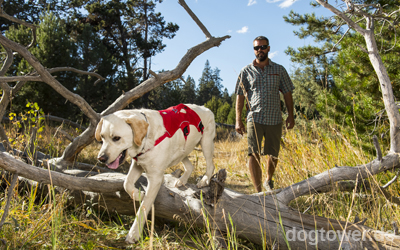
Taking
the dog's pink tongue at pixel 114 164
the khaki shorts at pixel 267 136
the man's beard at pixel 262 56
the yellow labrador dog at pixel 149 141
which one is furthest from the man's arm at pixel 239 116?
the dog's pink tongue at pixel 114 164

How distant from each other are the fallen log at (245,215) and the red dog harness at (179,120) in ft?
1.98

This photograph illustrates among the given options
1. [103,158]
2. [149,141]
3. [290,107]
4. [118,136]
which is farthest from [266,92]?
[103,158]

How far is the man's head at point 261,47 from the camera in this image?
3586mm

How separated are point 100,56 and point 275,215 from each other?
13061mm

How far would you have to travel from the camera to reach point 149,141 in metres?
2.07

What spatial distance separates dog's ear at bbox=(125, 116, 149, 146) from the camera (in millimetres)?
1897

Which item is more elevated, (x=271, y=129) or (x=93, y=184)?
(x=271, y=129)

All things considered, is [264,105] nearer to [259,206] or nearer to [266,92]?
[266,92]

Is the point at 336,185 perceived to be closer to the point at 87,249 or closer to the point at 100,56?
the point at 87,249

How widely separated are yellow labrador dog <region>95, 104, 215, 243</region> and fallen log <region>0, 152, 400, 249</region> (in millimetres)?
264

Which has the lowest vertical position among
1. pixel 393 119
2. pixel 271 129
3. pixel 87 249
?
pixel 87 249

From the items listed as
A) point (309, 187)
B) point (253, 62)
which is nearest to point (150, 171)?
point (309, 187)

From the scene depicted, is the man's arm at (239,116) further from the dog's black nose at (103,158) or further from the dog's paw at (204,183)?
the dog's black nose at (103,158)

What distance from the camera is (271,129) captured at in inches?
143
